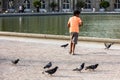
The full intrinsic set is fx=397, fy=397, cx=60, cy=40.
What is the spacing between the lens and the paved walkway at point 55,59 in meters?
9.62

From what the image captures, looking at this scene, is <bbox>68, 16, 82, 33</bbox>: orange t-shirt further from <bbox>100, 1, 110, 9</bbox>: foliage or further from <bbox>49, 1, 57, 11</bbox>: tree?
<bbox>100, 1, 110, 9</bbox>: foliage

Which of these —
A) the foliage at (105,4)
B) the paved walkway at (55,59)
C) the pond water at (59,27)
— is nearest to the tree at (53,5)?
the foliage at (105,4)

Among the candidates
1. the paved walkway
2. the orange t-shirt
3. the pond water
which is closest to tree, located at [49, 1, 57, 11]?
the pond water

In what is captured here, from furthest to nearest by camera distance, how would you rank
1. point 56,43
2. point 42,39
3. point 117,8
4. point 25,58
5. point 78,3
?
point 117,8 < point 78,3 < point 42,39 < point 56,43 < point 25,58

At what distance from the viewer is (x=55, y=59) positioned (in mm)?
12117

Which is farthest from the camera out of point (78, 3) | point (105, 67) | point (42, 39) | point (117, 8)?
point (117, 8)

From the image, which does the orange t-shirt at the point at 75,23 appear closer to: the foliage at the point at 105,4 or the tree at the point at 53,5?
the tree at the point at 53,5

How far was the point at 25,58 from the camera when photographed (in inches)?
488

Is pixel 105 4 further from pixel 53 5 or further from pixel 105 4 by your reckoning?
pixel 53 5

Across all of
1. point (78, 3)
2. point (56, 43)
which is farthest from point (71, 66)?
point (78, 3)

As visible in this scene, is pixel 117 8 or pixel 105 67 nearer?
pixel 105 67

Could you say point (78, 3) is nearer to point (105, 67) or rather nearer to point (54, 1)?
point (54, 1)

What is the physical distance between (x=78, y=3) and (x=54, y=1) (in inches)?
195

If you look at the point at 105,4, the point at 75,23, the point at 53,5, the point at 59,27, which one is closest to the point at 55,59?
the point at 75,23
